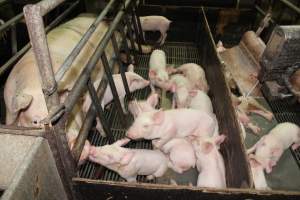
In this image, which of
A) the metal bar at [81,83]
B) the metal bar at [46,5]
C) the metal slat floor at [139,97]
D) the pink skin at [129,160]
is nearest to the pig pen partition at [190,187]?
the metal slat floor at [139,97]

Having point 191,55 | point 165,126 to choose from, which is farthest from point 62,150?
point 191,55

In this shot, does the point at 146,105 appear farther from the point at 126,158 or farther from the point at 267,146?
the point at 267,146

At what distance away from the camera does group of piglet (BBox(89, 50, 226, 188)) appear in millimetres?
1999

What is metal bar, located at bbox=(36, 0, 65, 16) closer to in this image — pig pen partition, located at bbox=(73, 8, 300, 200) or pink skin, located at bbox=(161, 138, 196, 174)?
pig pen partition, located at bbox=(73, 8, 300, 200)

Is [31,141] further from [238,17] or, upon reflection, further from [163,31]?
[238,17]

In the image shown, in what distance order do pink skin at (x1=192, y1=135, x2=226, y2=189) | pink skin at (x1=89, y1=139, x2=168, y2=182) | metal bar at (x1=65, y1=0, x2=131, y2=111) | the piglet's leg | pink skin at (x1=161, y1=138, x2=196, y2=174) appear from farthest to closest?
the piglet's leg, pink skin at (x1=161, y1=138, x2=196, y2=174), pink skin at (x1=192, y1=135, x2=226, y2=189), pink skin at (x1=89, y1=139, x2=168, y2=182), metal bar at (x1=65, y1=0, x2=131, y2=111)

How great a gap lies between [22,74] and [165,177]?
150cm

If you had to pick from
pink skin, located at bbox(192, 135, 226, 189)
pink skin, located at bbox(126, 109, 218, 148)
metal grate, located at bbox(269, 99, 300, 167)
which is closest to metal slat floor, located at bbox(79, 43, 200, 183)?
pink skin, located at bbox(126, 109, 218, 148)

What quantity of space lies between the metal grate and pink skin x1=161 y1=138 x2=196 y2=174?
126cm

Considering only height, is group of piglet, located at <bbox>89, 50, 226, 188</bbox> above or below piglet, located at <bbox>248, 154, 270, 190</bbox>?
above

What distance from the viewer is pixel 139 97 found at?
3.24 metres

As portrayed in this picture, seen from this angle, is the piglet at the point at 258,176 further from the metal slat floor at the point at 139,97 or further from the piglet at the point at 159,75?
the piglet at the point at 159,75

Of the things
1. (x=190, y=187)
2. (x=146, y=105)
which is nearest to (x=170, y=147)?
(x=146, y=105)

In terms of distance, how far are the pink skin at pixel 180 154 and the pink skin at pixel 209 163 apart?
62 mm
